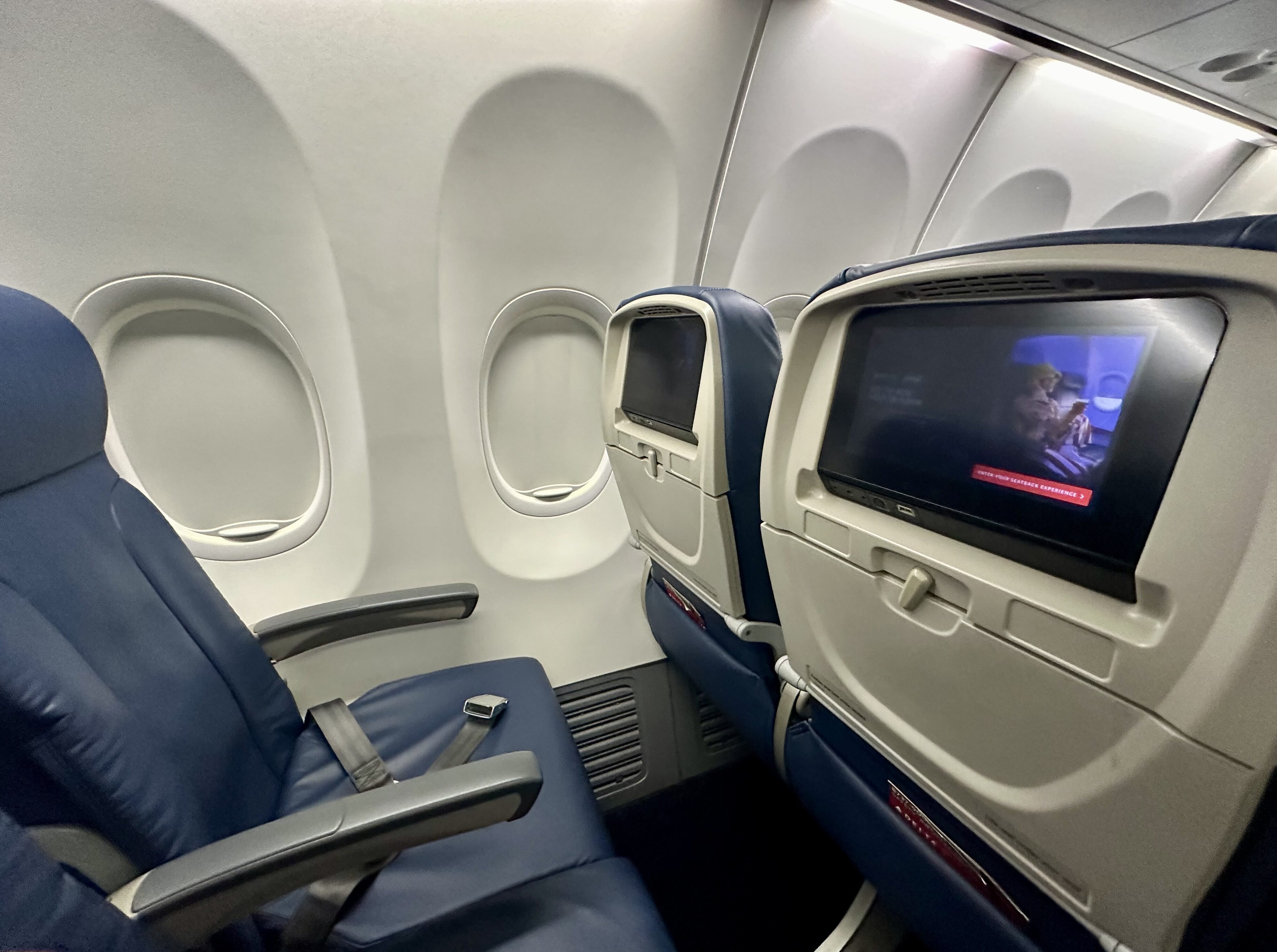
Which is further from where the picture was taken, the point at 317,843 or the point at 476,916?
the point at 476,916

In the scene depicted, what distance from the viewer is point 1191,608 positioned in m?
0.49

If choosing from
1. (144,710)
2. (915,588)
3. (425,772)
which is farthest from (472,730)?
(915,588)

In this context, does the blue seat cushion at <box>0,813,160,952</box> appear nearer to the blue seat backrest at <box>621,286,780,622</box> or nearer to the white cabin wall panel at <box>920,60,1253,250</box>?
the blue seat backrest at <box>621,286,780,622</box>

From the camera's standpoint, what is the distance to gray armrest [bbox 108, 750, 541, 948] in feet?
2.68

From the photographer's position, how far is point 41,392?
0.96 metres

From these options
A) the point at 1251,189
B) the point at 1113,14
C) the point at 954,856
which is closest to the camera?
the point at 954,856

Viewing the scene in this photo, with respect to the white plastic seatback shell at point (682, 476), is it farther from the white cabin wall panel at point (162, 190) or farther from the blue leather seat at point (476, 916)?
the white cabin wall panel at point (162, 190)

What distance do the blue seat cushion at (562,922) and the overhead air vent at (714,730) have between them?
1.22 m

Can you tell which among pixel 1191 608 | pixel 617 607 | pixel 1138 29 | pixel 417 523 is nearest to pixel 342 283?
pixel 417 523

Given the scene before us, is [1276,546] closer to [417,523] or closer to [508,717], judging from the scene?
[508,717]

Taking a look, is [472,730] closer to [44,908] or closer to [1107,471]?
[44,908]

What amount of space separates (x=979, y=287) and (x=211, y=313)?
224 cm

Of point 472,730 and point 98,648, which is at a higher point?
point 98,648

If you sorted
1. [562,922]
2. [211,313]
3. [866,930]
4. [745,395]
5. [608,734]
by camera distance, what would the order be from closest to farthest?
1. [562,922]
2. [745,395]
3. [866,930]
4. [211,313]
5. [608,734]
